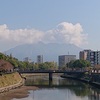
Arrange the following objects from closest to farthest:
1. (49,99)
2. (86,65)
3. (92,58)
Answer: (49,99) → (86,65) → (92,58)

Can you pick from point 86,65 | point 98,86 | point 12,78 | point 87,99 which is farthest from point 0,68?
point 86,65

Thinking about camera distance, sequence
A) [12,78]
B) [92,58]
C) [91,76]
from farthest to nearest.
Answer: [92,58] → [91,76] → [12,78]

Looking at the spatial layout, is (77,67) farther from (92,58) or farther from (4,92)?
(4,92)

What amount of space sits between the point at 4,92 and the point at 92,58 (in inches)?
4731

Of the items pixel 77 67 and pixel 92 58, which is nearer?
pixel 77 67

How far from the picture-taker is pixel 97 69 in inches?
4097

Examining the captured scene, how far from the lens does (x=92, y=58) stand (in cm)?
17175

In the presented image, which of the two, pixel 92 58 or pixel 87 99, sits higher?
pixel 92 58

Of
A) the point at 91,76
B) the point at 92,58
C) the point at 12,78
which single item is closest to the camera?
the point at 12,78

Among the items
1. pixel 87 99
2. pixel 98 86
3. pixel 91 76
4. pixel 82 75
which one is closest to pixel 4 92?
pixel 87 99

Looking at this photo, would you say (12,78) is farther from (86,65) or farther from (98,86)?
(86,65)

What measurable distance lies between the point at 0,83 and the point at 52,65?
11561 cm

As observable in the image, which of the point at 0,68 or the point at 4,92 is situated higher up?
the point at 0,68

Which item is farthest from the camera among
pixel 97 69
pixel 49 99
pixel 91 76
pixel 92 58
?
pixel 92 58
